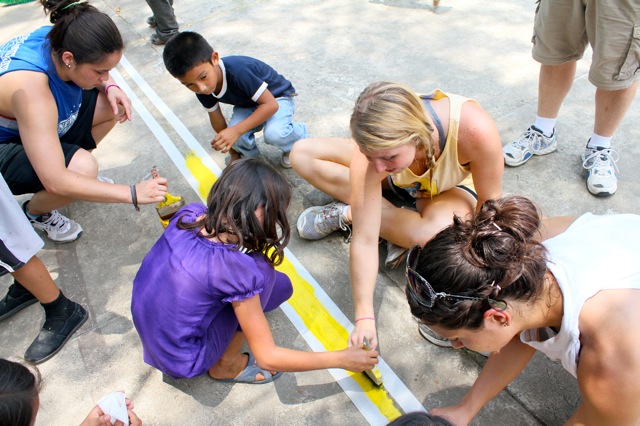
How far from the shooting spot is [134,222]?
288 centimetres

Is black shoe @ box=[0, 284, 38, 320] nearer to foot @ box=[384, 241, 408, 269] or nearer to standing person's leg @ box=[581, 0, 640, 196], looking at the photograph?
foot @ box=[384, 241, 408, 269]

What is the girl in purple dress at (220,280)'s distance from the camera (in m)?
1.66

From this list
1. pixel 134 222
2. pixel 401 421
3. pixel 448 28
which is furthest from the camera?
pixel 448 28

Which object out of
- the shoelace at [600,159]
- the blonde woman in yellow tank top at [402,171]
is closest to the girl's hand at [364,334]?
the blonde woman in yellow tank top at [402,171]

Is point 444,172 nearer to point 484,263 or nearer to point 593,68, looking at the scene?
point 484,263

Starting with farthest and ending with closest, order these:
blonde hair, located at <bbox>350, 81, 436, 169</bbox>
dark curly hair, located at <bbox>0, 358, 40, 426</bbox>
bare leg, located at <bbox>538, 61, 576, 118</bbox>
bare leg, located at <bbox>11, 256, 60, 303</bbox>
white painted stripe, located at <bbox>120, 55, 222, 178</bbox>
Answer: white painted stripe, located at <bbox>120, 55, 222, 178</bbox>
bare leg, located at <bbox>538, 61, 576, 118</bbox>
bare leg, located at <bbox>11, 256, 60, 303</bbox>
blonde hair, located at <bbox>350, 81, 436, 169</bbox>
dark curly hair, located at <bbox>0, 358, 40, 426</bbox>

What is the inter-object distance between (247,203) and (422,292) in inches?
25.7

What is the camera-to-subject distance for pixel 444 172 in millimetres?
2143

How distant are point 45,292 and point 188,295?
3.06ft

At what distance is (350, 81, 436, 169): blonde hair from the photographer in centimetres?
176

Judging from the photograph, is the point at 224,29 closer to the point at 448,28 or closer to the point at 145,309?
the point at 448,28

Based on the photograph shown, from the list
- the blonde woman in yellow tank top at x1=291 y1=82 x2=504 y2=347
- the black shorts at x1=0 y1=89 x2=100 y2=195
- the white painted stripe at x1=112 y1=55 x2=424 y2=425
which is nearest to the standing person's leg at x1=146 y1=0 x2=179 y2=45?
the white painted stripe at x1=112 y1=55 x2=424 y2=425

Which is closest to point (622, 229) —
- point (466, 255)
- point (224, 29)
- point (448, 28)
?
point (466, 255)

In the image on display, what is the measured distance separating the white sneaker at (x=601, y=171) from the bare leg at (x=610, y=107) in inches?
4.5
